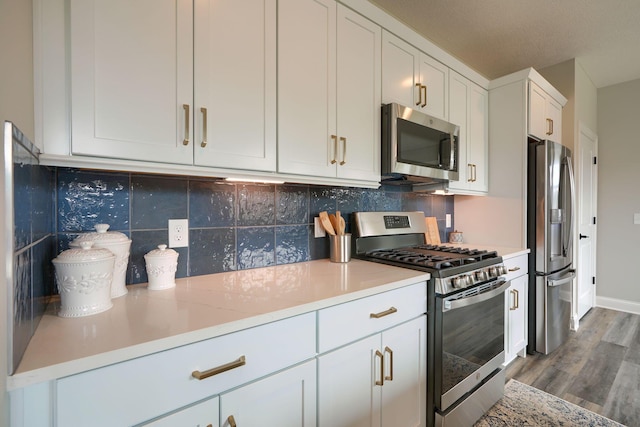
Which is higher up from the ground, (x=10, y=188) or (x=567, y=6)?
(x=567, y=6)

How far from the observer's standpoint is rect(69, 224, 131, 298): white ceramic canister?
1008 millimetres

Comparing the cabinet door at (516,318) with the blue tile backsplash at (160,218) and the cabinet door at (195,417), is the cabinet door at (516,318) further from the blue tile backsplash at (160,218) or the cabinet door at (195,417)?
the cabinet door at (195,417)

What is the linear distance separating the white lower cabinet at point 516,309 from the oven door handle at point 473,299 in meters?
0.36

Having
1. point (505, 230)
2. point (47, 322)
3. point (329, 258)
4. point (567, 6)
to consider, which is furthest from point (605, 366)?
point (47, 322)

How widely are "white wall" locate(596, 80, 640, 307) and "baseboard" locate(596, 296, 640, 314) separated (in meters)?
0.04

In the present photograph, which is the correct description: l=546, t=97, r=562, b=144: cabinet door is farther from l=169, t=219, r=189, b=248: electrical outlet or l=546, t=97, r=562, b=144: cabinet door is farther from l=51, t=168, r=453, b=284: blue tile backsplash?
l=169, t=219, r=189, b=248: electrical outlet

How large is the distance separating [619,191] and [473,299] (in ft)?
11.2


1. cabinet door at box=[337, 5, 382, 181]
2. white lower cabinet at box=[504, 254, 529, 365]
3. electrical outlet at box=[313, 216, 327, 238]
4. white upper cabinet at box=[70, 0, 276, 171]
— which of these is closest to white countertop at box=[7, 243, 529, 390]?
electrical outlet at box=[313, 216, 327, 238]

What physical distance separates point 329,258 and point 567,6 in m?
2.50

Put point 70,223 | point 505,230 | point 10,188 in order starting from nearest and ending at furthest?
1. point 10,188
2. point 70,223
3. point 505,230

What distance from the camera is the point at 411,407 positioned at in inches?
56.0

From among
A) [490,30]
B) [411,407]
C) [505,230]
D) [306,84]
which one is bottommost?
[411,407]

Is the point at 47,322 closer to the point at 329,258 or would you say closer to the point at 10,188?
the point at 10,188

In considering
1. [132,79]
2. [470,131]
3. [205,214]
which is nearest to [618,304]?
[470,131]
